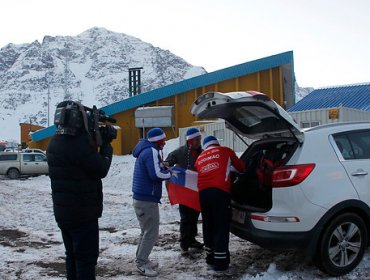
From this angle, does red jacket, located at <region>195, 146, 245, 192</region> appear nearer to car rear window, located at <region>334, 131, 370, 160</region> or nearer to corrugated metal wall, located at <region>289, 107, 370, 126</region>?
car rear window, located at <region>334, 131, 370, 160</region>

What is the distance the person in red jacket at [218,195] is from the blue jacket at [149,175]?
47 centimetres

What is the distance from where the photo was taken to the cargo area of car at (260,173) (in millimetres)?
5051

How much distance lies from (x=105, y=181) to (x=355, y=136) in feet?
49.4

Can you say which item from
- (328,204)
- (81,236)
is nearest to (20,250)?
(81,236)

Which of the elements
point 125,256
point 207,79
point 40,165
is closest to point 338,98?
point 207,79

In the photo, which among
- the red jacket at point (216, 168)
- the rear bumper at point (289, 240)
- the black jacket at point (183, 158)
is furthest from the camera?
the black jacket at point (183, 158)

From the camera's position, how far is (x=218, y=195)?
200 inches

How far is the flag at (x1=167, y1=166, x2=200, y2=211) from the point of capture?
5977 mm

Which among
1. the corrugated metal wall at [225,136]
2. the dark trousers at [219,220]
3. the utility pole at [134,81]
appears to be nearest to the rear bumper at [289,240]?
the dark trousers at [219,220]

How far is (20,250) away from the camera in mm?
6516

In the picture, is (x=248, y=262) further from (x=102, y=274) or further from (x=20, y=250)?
(x=20, y=250)

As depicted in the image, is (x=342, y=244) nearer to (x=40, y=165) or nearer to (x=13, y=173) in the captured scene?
(x=40, y=165)

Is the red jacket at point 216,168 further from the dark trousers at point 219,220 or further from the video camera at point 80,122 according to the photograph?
the video camera at point 80,122

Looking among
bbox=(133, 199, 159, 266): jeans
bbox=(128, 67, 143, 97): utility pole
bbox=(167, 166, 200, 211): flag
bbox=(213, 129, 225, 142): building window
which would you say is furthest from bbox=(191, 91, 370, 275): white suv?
bbox=(128, 67, 143, 97): utility pole
